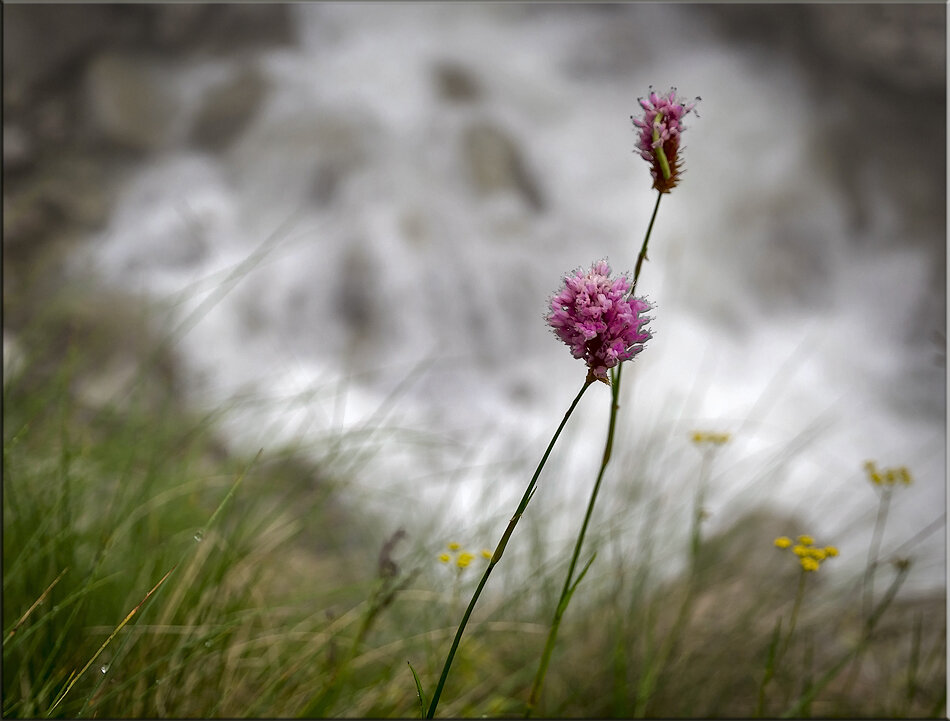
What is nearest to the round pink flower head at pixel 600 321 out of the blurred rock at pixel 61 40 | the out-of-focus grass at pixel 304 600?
the out-of-focus grass at pixel 304 600

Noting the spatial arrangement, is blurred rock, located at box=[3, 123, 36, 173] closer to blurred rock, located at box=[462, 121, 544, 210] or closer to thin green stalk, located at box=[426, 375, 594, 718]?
blurred rock, located at box=[462, 121, 544, 210]

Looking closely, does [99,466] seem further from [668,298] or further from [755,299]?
[755,299]

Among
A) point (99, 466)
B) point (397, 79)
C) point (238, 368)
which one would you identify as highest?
point (397, 79)

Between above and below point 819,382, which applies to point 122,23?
above

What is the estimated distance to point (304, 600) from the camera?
1.26 m

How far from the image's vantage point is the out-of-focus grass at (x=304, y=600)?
2.95ft

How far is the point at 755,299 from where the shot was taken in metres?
1.71

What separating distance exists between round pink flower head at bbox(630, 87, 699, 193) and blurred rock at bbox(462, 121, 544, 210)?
50.8 inches

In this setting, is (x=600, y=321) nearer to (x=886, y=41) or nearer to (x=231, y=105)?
(x=231, y=105)

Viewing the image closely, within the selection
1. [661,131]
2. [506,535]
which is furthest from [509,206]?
[506,535]

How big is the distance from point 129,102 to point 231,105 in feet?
0.87

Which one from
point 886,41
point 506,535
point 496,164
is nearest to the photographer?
point 506,535

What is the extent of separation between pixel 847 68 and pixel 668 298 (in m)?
0.73

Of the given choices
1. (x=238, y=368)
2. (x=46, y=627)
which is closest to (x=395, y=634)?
(x=46, y=627)
